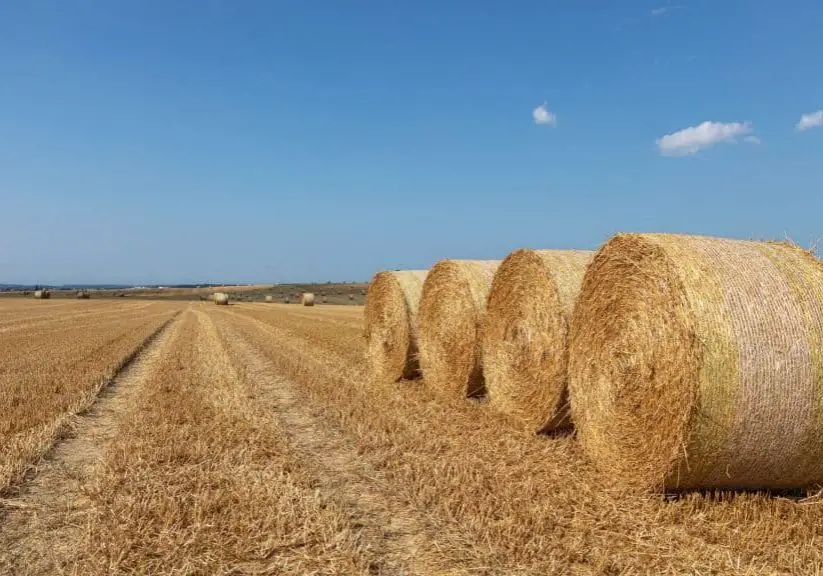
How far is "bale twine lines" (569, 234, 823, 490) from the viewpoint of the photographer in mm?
4383

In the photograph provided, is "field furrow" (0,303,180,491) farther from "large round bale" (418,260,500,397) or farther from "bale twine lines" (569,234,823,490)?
"bale twine lines" (569,234,823,490)

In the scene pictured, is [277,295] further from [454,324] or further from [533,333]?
[533,333]

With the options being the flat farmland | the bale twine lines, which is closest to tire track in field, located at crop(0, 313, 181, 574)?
the flat farmland

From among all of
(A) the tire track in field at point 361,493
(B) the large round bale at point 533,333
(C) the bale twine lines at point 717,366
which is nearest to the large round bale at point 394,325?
(A) the tire track in field at point 361,493

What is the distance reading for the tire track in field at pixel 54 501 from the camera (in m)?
3.82

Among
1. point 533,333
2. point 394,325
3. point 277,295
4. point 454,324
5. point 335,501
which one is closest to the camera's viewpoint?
point 335,501

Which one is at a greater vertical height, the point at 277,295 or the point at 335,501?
the point at 277,295

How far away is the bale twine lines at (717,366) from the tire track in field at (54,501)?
4.24 meters

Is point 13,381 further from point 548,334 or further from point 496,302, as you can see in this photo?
point 548,334

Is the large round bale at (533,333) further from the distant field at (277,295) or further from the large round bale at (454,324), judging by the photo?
the distant field at (277,295)

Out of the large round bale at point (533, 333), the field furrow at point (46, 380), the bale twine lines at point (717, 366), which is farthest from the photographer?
the large round bale at point (533, 333)

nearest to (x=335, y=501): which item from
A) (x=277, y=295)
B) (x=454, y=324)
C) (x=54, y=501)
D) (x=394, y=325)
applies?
(x=54, y=501)

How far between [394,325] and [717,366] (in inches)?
276

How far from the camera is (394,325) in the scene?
10945mm
